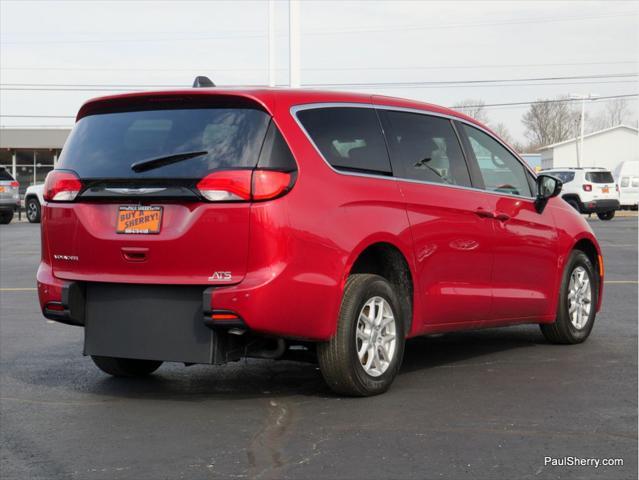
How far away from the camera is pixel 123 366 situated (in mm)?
7367

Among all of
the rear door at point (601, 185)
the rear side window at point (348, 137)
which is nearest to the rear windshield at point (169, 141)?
the rear side window at point (348, 137)

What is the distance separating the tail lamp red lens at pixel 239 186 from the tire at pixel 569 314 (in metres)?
3.45

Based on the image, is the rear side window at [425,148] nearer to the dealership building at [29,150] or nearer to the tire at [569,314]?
the tire at [569,314]

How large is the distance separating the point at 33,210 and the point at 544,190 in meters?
29.2

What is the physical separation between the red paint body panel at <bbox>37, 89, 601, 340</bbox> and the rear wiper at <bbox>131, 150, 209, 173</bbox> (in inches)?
10.0

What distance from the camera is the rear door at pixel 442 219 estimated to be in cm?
703

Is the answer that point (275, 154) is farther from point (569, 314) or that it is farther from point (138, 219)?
point (569, 314)

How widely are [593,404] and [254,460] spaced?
2294mm

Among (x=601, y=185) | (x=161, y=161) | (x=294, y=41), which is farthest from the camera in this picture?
(x=601, y=185)

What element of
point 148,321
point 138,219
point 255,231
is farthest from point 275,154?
point 148,321

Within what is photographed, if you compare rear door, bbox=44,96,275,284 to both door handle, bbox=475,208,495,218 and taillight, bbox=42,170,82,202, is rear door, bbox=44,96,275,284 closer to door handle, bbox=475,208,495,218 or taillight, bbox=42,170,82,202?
taillight, bbox=42,170,82,202

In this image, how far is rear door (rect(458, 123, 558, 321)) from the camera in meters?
7.82

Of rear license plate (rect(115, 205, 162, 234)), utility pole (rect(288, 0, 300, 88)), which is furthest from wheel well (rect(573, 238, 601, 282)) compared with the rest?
utility pole (rect(288, 0, 300, 88))

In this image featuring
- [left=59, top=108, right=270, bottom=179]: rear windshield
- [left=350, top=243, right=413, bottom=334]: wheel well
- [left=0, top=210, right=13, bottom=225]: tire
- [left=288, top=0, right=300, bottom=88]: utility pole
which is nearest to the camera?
[left=59, top=108, right=270, bottom=179]: rear windshield
